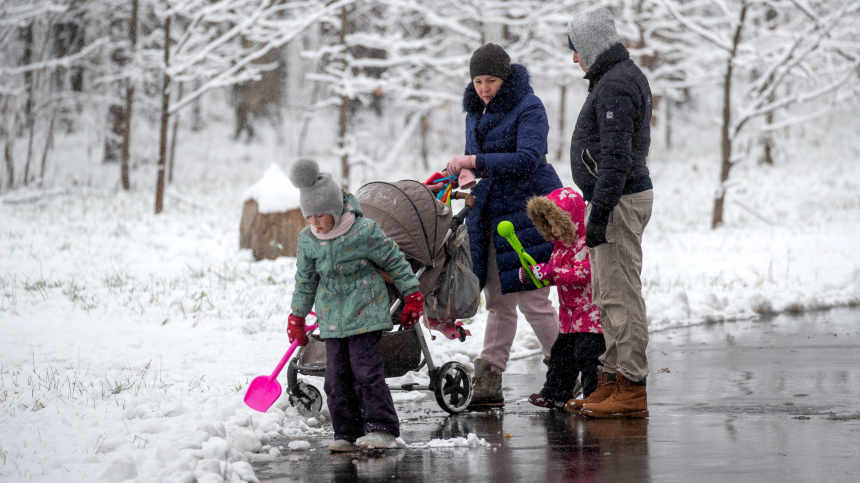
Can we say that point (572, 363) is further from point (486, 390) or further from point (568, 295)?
point (486, 390)

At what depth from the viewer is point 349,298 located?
4082 millimetres

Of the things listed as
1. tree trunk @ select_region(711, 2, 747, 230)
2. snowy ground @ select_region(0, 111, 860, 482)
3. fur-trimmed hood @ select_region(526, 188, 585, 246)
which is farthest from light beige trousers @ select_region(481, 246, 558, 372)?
tree trunk @ select_region(711, 2, 747, 230)

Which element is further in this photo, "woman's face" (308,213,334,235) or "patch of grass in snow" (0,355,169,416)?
"patch of grass in snow" (0,355,169,416)

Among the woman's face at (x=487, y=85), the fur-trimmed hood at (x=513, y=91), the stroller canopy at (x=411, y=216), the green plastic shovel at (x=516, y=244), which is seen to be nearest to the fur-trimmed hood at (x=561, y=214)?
the green plastic shovel at (x=516, y=244)

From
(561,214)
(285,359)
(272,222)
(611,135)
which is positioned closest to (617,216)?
(561,214)

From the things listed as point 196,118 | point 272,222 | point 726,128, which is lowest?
point 272,222

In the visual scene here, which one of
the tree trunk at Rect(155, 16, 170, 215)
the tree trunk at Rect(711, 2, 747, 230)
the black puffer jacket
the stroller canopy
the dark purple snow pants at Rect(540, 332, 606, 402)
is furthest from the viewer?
the tree trunk at Rect(155, 16, 170, 215)

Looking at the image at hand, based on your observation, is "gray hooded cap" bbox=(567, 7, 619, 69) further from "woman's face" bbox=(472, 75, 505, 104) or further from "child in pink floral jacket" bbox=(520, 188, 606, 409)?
"child in pink floral jacket" bbox=(520, 188, 606, 409)

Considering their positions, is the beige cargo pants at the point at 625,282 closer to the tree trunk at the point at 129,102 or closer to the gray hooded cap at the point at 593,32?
the gray hooded cap at the point at 593,32

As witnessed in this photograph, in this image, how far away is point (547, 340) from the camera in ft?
17.2

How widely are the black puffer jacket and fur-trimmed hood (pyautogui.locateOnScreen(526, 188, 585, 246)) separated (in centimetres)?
19

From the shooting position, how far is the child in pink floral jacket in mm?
4770

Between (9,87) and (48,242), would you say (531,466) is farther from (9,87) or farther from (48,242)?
(9,87)

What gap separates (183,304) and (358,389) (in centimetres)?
415
